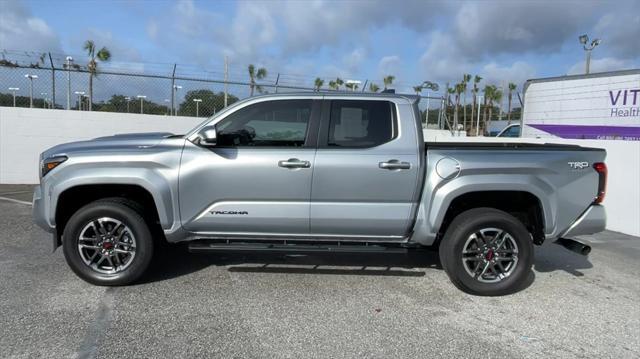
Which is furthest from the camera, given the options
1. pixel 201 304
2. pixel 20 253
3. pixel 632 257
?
pixel 632 257

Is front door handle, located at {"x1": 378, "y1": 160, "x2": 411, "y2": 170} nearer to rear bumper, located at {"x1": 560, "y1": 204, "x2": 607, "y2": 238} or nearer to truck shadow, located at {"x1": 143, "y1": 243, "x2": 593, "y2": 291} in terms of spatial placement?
truck shadow, located at {"x1": 143, "y1": 243, "x2": 593, "y2": 291}

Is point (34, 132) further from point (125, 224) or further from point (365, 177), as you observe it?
point (365, 177)

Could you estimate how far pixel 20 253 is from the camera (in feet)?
18.9

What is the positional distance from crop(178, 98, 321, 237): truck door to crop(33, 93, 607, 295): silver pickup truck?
1 centimetres

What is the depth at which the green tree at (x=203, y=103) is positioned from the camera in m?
12.6

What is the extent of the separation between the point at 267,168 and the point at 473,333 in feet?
7.64

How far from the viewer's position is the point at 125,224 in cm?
467

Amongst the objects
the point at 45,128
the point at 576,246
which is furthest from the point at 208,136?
the point at 45,128

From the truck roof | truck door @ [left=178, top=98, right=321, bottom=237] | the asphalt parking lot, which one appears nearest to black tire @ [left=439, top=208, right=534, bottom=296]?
the asphalt parking lot

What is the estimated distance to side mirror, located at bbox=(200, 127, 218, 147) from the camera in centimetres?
452

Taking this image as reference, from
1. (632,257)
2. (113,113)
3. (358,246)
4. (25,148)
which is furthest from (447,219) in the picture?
(25,148)

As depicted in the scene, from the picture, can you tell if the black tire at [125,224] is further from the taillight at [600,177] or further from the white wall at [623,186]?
the white wall at [623,186]

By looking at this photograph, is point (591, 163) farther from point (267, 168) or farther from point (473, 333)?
point (267, 168)

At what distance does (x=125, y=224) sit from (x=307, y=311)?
1.97 meters
